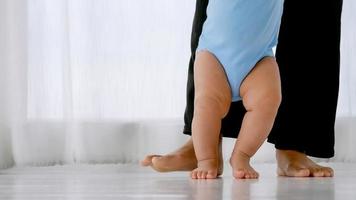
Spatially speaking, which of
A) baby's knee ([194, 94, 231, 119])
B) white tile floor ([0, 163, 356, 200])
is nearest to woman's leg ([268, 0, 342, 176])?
white tile floor ([0, 163, 356, 200])

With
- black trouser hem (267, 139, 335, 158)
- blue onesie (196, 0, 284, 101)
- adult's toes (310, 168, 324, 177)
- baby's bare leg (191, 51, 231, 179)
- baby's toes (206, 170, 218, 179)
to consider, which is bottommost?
adult's toes (310, 168, 324, 177)

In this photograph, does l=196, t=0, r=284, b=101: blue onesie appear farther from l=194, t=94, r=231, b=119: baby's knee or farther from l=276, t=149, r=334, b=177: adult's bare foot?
l=276, t=149, r=334, b=177: adult's bare foot

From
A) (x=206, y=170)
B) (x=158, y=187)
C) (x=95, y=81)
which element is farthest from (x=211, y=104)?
(x=95, y=81)

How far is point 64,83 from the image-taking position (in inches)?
88.4

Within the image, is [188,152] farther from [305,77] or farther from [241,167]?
[305,77]

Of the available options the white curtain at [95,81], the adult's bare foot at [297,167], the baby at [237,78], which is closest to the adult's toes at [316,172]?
the adult's bare foot at [297,167]

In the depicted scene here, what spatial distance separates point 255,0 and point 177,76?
27.4 inches

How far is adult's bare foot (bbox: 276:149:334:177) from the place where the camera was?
66.4 inches

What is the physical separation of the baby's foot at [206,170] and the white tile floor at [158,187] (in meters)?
0.02

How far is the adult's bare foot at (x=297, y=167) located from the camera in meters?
1.69

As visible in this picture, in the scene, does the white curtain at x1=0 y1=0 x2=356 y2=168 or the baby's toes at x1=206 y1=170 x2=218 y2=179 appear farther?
the white curtain at x1=0 y1=0 x2=356 y2=168

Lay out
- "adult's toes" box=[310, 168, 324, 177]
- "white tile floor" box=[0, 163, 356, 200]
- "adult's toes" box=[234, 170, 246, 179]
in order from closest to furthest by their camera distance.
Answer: "white tile floor" box=[0, 163, 356, 200]
"adult's toes" box=[234, 170, 246, 179]
"adult's toes" box=[310, 168, 324, 177]

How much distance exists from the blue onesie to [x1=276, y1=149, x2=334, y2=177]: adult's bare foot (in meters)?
0.20

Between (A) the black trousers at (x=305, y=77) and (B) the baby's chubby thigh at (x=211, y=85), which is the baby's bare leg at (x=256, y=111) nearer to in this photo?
(B) the baby's chubby thigh at (x=211, y=85)
